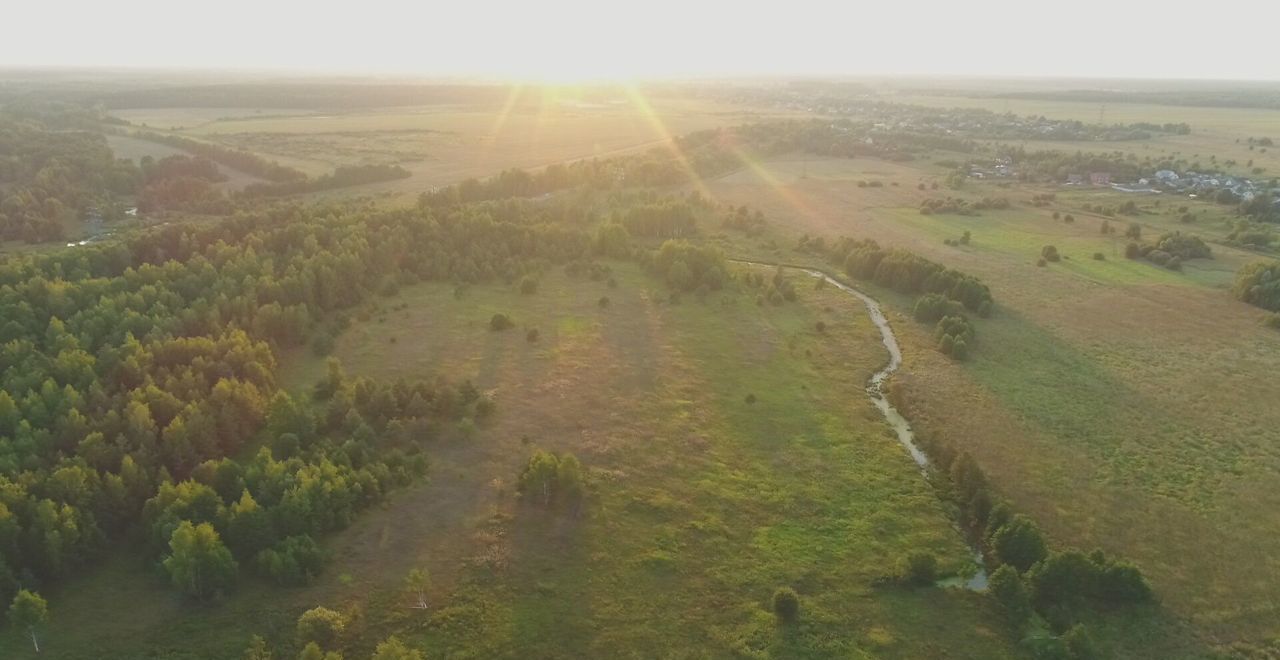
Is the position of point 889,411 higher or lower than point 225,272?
lower

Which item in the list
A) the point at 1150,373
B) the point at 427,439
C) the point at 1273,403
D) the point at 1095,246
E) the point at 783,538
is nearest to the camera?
the point at 783,538

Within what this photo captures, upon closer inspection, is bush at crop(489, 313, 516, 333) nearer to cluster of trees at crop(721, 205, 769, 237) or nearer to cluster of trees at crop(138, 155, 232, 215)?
cluster of trees at crop(721, 205, 769, 237)

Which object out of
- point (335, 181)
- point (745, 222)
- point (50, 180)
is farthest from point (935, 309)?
point (50, 180)

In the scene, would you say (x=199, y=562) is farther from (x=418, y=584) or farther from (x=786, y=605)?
(x=786, y=605)

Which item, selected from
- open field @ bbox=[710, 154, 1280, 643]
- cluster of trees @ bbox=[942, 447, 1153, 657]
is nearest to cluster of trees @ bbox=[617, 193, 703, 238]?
open field @ bbox=[710, 154, 1280, 643]

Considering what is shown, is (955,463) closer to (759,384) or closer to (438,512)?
(759,384)

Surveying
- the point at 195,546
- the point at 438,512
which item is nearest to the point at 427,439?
the point at 438,512

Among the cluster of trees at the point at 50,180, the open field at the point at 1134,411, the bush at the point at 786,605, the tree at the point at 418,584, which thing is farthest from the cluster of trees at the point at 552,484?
the cluster of trees at the point at 50,180

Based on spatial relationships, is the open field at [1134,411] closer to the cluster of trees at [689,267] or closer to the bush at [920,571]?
the bush at [920,571]
